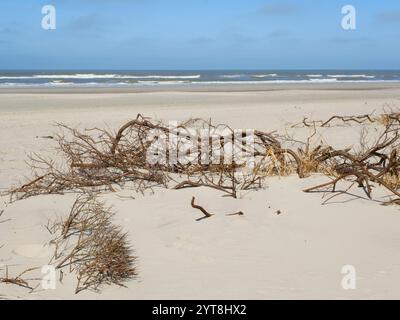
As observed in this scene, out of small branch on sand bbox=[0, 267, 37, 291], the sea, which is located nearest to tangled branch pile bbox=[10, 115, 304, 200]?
small branch on sand bbox=[0, 267, 37, 291]

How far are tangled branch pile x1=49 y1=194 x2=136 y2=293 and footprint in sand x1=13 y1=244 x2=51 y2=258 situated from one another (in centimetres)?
7

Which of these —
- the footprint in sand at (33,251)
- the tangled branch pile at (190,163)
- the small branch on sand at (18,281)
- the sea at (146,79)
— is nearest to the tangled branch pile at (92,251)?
the footprint in sand at (33,251)

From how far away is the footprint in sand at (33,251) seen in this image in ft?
10.4

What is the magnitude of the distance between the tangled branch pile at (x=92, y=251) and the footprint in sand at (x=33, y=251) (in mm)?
69

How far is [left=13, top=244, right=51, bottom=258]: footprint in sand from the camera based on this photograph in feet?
10.4

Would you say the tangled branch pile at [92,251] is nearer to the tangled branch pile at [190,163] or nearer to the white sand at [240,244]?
the white sand at [240,244]

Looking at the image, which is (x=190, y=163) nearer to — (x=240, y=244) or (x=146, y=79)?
(x=240, y=244)

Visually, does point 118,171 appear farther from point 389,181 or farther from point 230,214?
point 389,181

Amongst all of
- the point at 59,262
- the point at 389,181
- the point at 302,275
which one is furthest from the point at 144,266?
the point at 389,181

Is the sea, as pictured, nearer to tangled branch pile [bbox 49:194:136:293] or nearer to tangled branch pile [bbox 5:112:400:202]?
tangled branch pile [bbox 5:112:400:202]

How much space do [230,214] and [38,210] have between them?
1.41 m

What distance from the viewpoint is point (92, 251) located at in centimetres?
303

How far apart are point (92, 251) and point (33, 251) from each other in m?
0.44

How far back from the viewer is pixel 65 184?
14.9 ft
